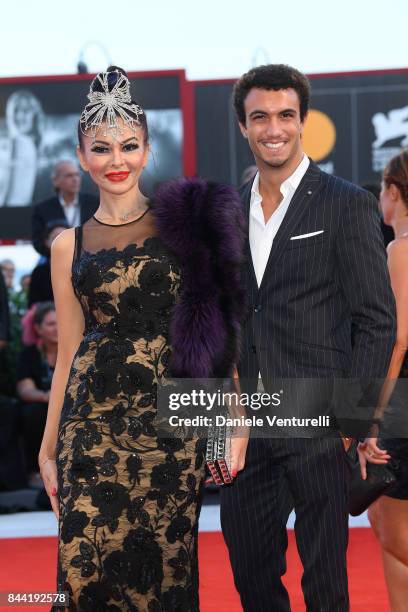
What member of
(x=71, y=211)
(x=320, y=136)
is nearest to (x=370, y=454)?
(x=71, y=211)

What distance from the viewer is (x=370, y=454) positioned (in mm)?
4043

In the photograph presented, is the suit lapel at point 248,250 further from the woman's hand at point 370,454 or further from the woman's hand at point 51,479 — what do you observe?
the woman's hand at point 51,479

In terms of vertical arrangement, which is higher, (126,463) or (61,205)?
(61,205)

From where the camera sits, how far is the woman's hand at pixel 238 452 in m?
3.82

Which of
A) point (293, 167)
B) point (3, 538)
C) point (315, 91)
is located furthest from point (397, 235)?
point (315, 91)

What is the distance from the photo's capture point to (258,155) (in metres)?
4.19

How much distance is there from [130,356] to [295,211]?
2.52 feet

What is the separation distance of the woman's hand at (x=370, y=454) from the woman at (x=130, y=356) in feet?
1.48

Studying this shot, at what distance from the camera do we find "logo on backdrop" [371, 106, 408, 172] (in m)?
9.94

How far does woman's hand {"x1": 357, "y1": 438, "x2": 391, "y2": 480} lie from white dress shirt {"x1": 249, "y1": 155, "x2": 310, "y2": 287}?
2.14 ft

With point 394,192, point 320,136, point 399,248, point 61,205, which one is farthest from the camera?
point 320,136

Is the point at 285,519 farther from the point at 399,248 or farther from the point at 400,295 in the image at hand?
the point at 399,248

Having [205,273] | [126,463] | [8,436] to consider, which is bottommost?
[8,436]

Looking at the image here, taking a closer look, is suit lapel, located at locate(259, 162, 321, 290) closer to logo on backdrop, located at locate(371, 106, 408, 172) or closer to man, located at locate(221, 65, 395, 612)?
man, located at locate(221, 65, 395, 612)
